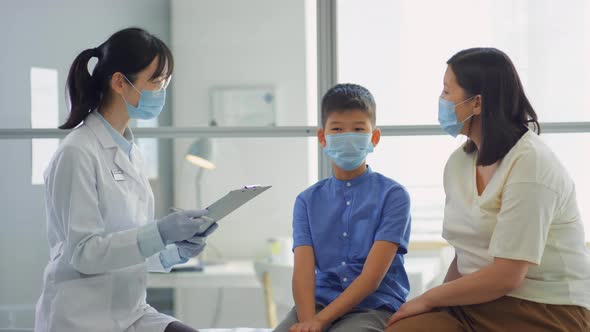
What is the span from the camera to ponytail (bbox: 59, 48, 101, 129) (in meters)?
1.93

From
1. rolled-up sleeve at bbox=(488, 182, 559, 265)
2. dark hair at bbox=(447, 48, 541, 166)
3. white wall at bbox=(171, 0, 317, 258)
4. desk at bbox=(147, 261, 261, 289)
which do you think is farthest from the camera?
desk at bbox=(147, 261, 261, 289)

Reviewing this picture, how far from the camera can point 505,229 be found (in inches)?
68.1

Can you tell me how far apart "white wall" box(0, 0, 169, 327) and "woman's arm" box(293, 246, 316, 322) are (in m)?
1.42

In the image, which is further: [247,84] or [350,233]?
[247,84]

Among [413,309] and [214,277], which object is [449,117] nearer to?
[413,309]

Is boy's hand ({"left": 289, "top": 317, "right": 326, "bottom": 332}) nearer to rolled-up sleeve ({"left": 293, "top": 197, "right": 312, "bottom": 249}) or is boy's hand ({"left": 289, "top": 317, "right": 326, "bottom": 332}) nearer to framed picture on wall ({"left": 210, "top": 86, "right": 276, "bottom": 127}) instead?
rolled-up sleeve ({"left": 293, "top": 197, "right": 312, "bottom": 249})

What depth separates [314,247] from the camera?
6.75 ft

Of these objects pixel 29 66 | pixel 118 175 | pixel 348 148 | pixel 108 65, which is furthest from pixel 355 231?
pixel 29 66

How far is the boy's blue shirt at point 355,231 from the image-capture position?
6.51ft

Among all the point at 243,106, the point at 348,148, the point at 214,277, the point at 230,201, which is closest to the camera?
the point at 230,201

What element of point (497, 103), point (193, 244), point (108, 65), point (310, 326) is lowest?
point (310, 326)

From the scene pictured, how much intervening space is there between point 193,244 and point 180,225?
0.52 feet

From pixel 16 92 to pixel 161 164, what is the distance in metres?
0.68

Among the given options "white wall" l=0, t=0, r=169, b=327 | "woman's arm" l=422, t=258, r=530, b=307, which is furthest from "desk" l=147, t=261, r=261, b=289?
"woman's arm" l=422, t=258, r=530, b=307
